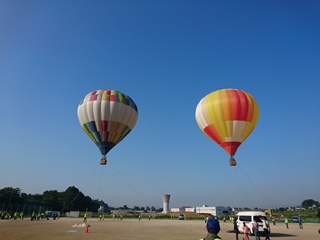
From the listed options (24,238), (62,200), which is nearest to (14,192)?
(62,200)

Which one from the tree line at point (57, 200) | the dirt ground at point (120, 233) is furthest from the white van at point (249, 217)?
the tree line at point (57, 200)

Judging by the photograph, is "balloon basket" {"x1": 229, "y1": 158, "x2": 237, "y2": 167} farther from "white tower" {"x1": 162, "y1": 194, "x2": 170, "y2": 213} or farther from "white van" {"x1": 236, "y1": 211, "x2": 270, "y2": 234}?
"white tower" {"x1": 162, "y1": 194, "x2": 170, "y2": 213}

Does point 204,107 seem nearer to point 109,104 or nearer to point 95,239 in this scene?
point 109,104

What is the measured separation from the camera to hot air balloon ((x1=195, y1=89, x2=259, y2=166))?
1111 inches

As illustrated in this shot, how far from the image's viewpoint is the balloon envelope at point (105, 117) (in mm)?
33812

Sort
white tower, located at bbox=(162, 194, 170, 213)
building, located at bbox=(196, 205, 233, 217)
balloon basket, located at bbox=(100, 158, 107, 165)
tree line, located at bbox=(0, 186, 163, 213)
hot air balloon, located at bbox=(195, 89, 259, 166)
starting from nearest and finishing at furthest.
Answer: hot air balloon, located at bbox=(195, 89, 259, 166), balloon basket, located at bbox=(100, 158, 107, 165), tree line, located at bbox=(0, 186, 163, 213), building, located at bbox=(196, 205, 233, 217), white tower, located at bbox=(162, 194, 170, 213)

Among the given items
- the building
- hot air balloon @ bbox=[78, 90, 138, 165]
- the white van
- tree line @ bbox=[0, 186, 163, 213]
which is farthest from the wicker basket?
the building

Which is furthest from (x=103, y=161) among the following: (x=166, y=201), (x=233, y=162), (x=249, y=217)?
(x=166, y=201)

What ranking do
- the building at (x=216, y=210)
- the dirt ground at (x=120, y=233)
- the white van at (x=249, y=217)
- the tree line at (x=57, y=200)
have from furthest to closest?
the building at (x=216, y=210) < the tree line at (x=57, y=200) < the white van at (x=249, y=217) < the dirt ground at (x=120, y=233)

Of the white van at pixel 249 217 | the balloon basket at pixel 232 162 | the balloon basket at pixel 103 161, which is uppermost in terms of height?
the balloon basket at pixel 103 161

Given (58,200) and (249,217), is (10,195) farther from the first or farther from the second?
(249,217)

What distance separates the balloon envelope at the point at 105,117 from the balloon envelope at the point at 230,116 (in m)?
11.2

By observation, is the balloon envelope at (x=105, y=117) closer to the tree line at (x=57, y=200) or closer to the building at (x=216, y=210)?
the tree line at (x=57, y=200)

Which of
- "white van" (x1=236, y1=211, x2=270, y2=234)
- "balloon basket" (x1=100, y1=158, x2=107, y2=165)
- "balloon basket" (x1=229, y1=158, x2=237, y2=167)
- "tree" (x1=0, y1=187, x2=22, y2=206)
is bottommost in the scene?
"white van" (x1=236, y1=211, x2=270, y2=234)
